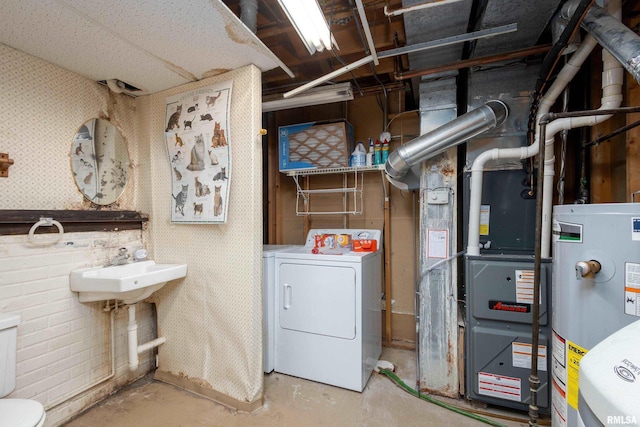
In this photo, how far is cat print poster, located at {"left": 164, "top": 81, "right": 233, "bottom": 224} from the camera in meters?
1.91

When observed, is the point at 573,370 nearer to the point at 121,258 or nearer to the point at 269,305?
the point at 269,305

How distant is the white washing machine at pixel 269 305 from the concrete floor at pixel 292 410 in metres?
0.19

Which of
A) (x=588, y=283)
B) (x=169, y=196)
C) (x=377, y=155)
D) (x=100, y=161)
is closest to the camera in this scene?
(x=588, y=283)

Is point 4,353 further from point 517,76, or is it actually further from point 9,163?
point 517,76

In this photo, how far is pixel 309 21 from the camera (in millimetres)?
1500

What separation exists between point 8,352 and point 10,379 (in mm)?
142

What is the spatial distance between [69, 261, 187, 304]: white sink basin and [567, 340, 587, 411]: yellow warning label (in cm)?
231

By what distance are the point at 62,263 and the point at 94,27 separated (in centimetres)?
143

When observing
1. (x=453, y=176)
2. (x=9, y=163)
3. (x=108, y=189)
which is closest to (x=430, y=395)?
(x=453, y=176)

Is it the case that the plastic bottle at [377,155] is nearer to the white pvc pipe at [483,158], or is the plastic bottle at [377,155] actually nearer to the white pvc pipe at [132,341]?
the white pvc pipe at [483,158]

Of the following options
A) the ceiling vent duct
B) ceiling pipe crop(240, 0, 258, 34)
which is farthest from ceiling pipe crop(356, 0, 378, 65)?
the ceiling vent duct

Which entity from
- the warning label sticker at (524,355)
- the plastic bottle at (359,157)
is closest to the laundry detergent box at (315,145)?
the plastic bottle at (359,157)

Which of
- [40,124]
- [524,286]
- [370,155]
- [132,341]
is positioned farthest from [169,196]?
[524,286]

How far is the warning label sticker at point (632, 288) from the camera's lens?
106 cm
